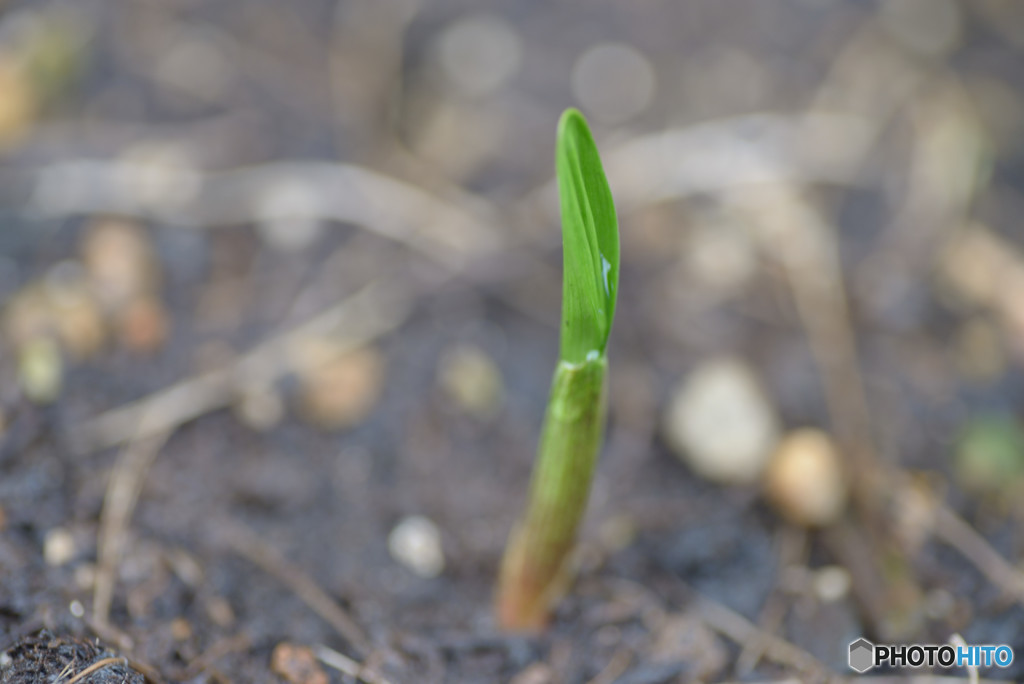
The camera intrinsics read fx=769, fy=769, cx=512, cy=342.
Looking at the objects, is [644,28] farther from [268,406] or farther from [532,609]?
[532,609]

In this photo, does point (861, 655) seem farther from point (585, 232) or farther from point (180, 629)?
point (180, 629)

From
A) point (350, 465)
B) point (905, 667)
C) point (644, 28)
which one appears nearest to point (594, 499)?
point (350, 465)

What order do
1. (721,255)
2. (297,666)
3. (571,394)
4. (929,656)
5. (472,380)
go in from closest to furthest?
(571,394), (297,666), (929,656), (472,380), (721,255)

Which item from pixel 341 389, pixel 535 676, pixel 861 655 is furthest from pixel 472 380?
pixel 861 655

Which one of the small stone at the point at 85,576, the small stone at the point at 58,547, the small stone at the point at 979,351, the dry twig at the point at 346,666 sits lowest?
the dry twig at the point at 346,666

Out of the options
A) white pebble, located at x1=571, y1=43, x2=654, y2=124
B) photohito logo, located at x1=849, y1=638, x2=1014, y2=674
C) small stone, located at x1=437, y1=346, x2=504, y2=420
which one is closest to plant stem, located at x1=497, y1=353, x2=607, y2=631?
small stone, located at x1=437, y1=346, x2=504, y2=420

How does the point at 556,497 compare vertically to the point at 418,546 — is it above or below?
above

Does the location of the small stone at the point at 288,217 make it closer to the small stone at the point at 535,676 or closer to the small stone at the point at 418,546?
the small stone at the point at 418,546

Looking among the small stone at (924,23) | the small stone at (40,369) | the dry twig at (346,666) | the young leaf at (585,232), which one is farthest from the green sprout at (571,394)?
the small stone at (924,23)
